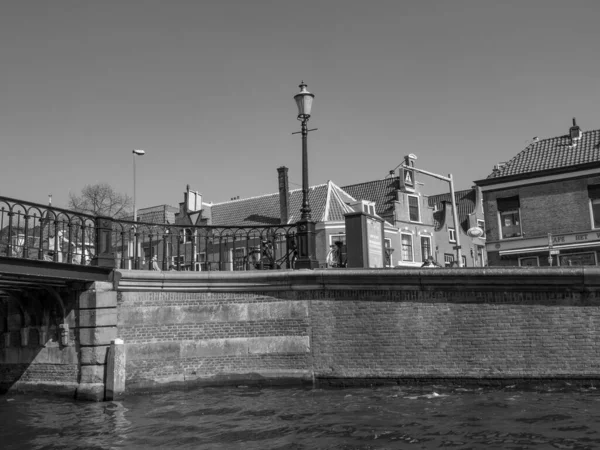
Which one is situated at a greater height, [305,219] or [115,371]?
[305,219]

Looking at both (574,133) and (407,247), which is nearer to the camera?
(574,133)

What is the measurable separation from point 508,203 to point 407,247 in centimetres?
1637

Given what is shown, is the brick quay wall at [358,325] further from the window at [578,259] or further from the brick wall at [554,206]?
the brick wall at [554,206]

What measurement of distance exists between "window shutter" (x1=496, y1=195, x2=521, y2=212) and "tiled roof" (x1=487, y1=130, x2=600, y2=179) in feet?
3.34

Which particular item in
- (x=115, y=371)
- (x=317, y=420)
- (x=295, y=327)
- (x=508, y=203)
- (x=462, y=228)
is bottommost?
(x=317, y=420)

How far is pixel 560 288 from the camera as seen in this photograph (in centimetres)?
1202

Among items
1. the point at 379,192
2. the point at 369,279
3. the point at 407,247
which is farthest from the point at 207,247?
the point at 379,192

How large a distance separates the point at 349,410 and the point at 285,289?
374 cm

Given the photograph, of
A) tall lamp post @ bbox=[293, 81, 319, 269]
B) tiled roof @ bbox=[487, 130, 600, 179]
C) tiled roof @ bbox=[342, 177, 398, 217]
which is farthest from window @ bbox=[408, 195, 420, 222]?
tall lamp post @ bbox=[293, 81, 319, 269]

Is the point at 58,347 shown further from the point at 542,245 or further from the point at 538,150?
the point at 538,150

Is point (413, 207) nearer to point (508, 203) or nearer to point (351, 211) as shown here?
point (351, 211)

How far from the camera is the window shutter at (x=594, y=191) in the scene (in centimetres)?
2333

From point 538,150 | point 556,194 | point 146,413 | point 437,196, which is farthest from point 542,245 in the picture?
point 437,196

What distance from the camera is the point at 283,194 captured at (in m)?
41.6
